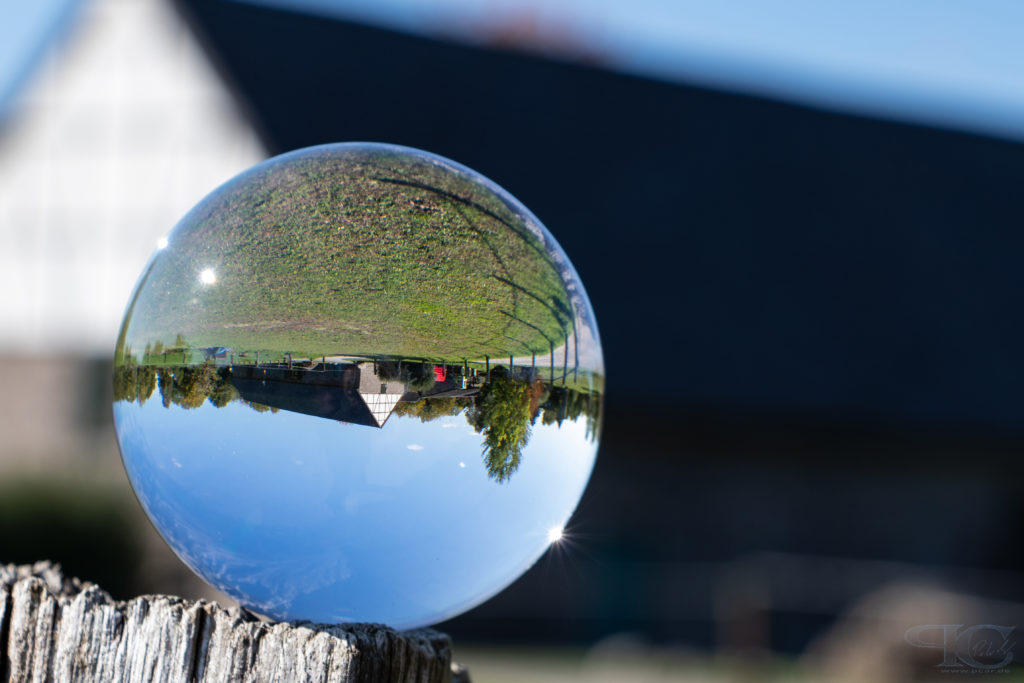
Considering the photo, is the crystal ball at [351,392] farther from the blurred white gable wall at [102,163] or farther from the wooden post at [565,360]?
the blurred white gable wall at [102,163]

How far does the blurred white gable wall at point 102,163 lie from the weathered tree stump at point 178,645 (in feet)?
35.0

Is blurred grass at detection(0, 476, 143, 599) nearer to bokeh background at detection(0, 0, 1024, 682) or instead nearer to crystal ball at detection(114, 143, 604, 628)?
bokeh background at detection(0, 0, 1024, 682)

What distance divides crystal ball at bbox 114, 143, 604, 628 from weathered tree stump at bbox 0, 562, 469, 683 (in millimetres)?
78

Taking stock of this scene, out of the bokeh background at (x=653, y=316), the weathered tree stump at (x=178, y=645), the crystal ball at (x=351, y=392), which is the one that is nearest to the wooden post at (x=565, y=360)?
the crystal ball at (x=351, y=392)

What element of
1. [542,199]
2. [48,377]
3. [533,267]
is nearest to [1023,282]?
[542,199]

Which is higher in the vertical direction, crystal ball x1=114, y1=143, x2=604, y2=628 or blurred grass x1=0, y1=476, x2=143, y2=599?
crystal ball x1=114, y1=143, x2=604, y2=628

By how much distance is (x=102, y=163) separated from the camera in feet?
41.1

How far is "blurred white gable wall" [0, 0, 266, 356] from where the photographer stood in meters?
12.1

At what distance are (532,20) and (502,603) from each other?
1042 inches

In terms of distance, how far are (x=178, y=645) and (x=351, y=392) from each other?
583 mm

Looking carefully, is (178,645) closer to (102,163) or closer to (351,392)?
(351,392)

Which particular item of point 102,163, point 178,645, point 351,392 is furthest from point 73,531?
point 351,392

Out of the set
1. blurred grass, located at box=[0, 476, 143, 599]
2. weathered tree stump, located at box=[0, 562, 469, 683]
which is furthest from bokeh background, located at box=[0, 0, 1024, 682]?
weathered tree stump, located at box=[0, 562, 469, 683]

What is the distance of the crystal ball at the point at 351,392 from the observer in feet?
5.05
